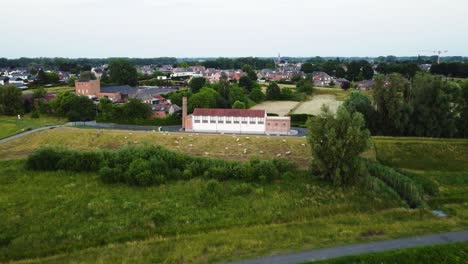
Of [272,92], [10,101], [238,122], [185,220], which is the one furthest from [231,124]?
[10,101]

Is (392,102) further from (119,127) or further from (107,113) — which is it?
(107,113)

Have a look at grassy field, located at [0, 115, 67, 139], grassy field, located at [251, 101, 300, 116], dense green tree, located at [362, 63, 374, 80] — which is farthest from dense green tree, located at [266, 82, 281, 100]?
dense green tree, located at [362, 63, 374, 80]

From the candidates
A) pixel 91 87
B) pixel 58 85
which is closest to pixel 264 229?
pixel 91 87

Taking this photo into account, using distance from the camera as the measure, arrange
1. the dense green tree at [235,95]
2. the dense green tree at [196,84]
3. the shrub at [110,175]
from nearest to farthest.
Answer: the shrub at [110,175] < the dense green tree at [235,95] < the dense green tree at [196,84]

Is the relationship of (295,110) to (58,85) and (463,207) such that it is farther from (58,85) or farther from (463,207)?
(58,85)

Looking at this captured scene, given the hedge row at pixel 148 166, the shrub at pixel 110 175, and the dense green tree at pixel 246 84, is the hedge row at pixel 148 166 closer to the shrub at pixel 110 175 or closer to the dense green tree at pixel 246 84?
the shrub at pixel 110 175

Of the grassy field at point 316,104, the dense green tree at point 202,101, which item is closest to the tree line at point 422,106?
the grassy field at point 316,104

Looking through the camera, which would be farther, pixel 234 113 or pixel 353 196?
pixel 234 113
